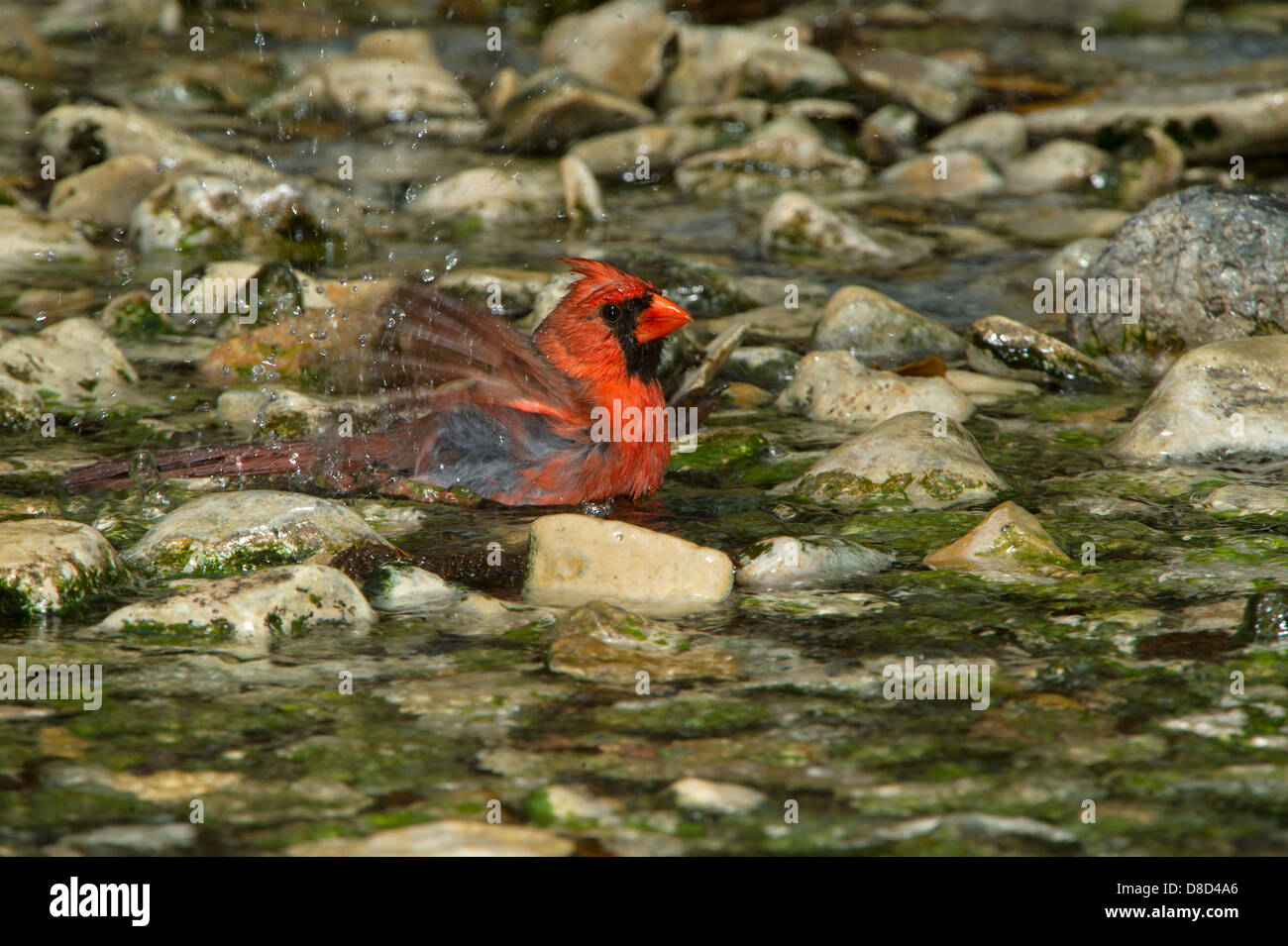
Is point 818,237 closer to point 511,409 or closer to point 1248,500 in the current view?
point 511,409

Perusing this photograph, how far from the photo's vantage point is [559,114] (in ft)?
33.6

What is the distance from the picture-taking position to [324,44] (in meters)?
13.0

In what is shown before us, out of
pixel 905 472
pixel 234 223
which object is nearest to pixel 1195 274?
pixel 905 472

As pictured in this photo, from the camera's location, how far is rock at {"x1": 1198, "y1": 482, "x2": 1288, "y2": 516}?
173 inches

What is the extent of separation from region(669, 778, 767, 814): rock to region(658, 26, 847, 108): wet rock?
8.66m

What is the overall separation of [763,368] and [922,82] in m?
→ 5.41

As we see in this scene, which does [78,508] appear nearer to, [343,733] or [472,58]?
[343,733]

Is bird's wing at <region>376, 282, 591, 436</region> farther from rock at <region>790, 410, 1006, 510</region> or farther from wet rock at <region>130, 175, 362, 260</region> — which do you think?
wet rock at <region>130, 175, 362, 260</region>

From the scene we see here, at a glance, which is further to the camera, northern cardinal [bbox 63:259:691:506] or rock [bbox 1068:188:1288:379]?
rock [bbox 1068:188:1288:379]

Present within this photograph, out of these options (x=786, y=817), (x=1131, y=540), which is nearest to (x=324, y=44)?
(x=1131, y=540)

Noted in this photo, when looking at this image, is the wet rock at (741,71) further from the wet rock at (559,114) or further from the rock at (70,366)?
the rock at (70,366)

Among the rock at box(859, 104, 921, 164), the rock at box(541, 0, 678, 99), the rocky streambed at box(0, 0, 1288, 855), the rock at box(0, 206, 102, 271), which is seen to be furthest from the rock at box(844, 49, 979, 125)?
the rock at box(0, 206, 102, 271)

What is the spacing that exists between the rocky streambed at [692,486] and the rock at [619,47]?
0.04 meters

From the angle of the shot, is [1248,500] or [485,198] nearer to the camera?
[1248,500]
